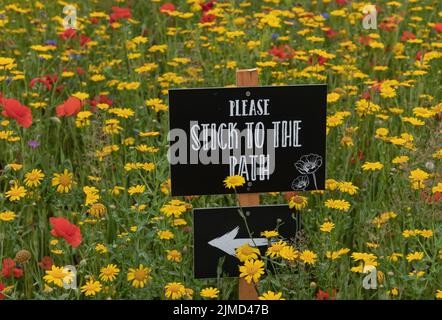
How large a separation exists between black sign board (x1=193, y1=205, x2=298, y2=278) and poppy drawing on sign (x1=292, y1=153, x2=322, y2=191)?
9 cm

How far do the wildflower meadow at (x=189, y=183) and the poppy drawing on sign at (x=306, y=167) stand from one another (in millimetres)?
50

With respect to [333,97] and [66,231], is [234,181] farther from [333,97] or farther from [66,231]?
[333,97]

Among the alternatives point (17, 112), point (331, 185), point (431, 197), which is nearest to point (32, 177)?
point (17, 112)

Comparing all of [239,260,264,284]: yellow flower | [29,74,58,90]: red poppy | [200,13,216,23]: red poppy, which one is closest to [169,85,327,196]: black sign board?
[239,260,264,284]: yellow flower

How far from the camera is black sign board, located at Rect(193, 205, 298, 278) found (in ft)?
7.89

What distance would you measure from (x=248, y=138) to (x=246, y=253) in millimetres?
351

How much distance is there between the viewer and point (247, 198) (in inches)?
97.3

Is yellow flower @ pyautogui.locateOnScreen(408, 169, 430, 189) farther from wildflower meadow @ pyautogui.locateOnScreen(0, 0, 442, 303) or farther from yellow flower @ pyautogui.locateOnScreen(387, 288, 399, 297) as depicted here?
yellow flower @ pyautogui.locateOnScreen(387, 288, 399, 297)

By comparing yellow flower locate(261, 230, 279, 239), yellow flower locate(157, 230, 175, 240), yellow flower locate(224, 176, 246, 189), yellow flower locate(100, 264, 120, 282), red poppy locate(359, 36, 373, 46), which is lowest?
yellow flower locate(100, 264, 120, 282)

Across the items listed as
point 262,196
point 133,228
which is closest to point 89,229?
point 133,228

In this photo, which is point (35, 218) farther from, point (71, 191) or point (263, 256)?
point (263, 256)

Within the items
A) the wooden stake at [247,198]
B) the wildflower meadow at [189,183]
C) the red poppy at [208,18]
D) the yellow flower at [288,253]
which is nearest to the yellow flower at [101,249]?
the wildflower meadow at [189,183]

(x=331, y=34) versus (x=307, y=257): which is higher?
(x=331, y=34)
